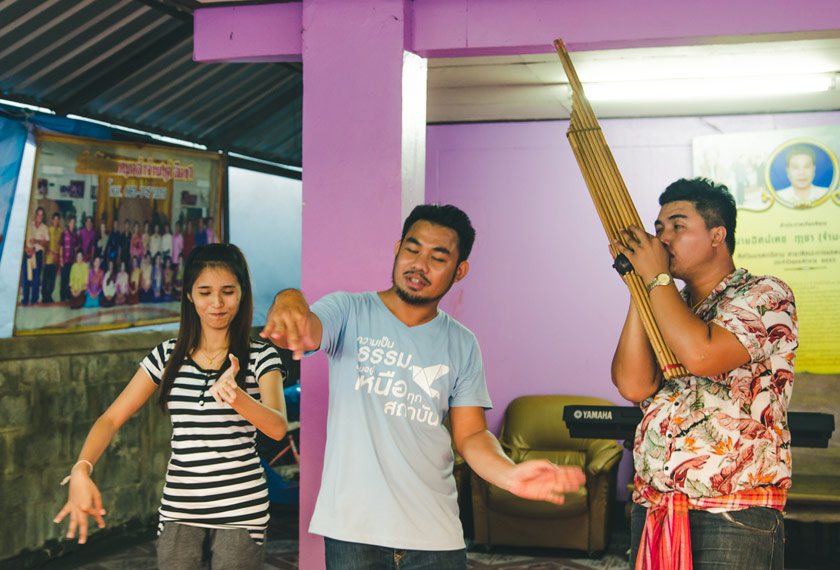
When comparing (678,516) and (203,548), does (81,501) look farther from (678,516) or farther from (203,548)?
(678,516)

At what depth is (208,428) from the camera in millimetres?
2486

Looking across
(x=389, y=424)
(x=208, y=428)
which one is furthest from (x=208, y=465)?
(x=389, y=424)

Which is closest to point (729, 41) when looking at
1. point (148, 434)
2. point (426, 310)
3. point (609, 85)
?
point (609, 85)

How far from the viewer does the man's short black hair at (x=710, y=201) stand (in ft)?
7.12

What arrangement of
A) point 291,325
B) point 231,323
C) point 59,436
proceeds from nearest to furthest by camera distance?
point 291,325 → point 231,323 → point 59,436

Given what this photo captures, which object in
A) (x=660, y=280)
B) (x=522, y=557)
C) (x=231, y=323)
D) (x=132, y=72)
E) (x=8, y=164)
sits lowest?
(x=522, y=557)

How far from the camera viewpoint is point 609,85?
4.88 m

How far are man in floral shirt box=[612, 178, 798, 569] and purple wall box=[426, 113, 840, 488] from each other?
3.62 meters

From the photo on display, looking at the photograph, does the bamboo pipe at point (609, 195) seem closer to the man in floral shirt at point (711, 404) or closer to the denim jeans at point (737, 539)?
the man in floral shirt at point (711, 404)

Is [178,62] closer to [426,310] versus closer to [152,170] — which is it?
[152,170]

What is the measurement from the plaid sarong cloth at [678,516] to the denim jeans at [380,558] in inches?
21.7

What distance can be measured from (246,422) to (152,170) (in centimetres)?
317

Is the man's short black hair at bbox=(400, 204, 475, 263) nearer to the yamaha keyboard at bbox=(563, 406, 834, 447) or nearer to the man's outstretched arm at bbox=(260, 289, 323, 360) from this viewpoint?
the man's outstretched arm at bbox=(260, 289, 323, 360)

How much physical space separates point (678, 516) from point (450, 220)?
1006mm
